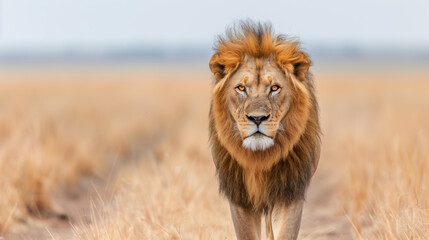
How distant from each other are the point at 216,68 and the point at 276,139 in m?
0.63

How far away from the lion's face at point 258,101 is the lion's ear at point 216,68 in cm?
14

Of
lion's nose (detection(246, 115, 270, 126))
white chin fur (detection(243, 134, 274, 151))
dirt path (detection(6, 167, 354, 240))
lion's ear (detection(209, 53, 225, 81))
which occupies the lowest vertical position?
dirt path (detection(6, 167, 354, 240))

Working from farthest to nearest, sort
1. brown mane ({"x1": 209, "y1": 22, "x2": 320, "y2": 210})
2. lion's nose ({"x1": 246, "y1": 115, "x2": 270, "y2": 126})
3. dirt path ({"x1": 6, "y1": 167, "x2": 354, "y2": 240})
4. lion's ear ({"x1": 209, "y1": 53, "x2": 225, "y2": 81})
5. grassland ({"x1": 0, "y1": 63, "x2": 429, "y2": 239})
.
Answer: dirt path ({"x1": 6, "y1": 167, "x2": 354, "y2": 240})
grassland ({"x1": 0, "y1": 63, "x2": 429, "y2": 239})
lion's ear ({"x1": 209, "y1": 53, "x2": 225, "y2": 81})
brown mane ({"x1": 209, "y1": 22, "x2": 320, "y2": 210})
lion's nose ({"x1": 246, "y1": 115, "x2": 270, "y2": 126})

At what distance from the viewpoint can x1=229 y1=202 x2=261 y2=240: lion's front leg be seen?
4591 millimetres

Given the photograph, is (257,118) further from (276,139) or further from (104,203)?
(104,203)

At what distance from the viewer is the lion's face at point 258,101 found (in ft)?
13.4

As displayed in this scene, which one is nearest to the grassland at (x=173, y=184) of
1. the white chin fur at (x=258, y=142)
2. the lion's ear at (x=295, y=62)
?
the white chin fur at (x=258, y=142)

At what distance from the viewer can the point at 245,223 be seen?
463 centimetres

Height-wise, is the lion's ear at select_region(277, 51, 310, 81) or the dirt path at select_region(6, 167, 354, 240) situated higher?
the lion's ear at select_region(277, 51, 310, 81)

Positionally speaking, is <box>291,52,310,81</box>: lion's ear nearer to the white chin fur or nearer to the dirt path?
the white chin fur

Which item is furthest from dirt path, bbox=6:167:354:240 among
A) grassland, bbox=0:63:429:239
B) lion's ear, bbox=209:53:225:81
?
lion's ear, bbox=209:53:225:81

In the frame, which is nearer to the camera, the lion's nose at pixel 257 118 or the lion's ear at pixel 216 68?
the lion's nose at pixel 257 118

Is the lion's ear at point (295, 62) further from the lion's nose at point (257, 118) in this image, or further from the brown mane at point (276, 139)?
the lion's nose at point (257, 118)

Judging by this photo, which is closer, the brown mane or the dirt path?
the brown mane
